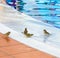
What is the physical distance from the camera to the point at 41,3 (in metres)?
2.60

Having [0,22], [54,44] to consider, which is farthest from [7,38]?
[0,22]

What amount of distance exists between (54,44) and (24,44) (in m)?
0.18

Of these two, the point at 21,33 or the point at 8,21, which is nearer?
the point at 21,33

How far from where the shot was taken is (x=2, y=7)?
2391 mm

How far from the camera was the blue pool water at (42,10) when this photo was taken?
2.55m

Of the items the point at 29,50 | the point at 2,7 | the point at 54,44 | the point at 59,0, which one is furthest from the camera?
the point at 59,0

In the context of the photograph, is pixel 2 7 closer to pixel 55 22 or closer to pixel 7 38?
pixel 55 22

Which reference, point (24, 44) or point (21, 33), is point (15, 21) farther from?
point (24, 44)

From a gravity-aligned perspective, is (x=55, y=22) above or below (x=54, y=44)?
below

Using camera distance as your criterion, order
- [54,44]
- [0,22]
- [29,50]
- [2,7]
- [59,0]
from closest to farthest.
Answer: [29,50], [54,44], [0,22], [2,7], [59,0]

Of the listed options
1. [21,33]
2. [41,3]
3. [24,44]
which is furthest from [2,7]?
[24,44]

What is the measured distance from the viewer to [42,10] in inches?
105

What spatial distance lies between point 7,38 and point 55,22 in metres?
1.20

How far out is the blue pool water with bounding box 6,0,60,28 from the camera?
8.36 ft
